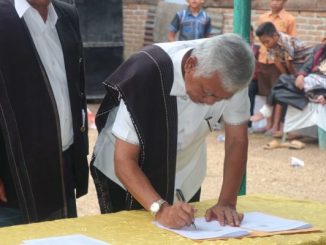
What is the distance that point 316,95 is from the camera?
26.3 ft

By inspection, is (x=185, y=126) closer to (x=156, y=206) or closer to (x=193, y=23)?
(x=156, y=206)

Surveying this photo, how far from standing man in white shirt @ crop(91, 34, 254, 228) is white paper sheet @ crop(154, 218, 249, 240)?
0.03 meters

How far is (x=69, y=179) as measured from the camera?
296 cm

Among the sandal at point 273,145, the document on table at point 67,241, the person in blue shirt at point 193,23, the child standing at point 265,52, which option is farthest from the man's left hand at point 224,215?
the person in blue shirt at point 193,23

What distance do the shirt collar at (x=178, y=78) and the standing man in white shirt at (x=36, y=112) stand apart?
1.52ft

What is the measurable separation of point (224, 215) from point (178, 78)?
54 centimetres

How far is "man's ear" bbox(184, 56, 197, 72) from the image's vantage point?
2.52 meters

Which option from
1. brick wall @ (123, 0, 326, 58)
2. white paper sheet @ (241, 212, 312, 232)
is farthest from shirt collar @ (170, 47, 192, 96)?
brick wall @ (123, 0, 326, 58)

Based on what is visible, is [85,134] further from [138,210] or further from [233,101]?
[233,101]

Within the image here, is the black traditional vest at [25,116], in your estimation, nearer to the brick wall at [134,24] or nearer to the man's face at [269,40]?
the man's face at [269,40]

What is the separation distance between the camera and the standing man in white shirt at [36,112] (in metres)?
2.76

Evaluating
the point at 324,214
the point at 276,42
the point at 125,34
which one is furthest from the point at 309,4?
the point at 324,214

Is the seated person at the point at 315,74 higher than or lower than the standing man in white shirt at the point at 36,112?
lower

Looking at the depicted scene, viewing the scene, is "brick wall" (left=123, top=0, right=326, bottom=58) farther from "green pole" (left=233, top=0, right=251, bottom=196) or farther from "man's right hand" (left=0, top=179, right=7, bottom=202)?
"man's right hand" (left=0, top=179, right=7, bottom=202)
